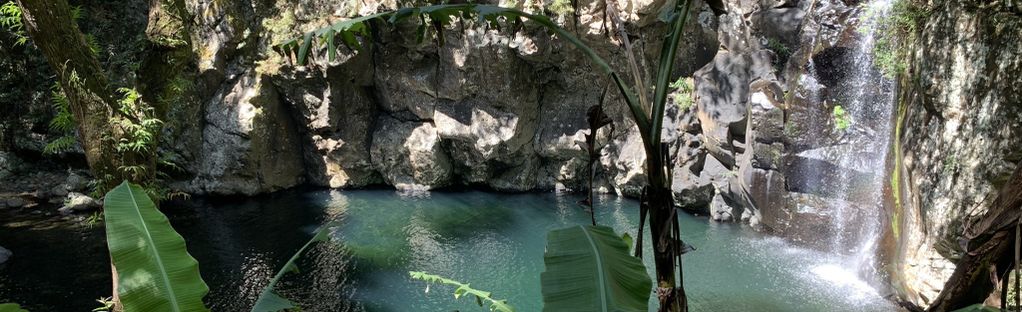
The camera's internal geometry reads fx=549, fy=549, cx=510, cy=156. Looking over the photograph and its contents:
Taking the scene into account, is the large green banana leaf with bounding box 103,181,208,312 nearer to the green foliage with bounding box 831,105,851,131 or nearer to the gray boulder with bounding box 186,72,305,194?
the green foliage with bounding box 831,105,851,131

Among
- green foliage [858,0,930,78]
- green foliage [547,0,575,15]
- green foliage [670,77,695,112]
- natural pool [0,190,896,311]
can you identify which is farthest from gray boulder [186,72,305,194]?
green foliage [858,0,930,78]

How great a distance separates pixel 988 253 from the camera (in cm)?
173

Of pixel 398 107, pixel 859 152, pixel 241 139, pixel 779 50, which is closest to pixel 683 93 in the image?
pixel 779 50

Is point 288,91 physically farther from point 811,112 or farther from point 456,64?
point 811,112

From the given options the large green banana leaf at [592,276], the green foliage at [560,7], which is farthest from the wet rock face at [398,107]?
the large green banana leaf at [592,276]

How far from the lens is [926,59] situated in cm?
641

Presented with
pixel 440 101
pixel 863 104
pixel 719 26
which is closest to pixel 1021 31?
pixel 863 104

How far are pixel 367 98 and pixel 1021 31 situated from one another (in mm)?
13511

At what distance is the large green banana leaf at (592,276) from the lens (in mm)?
1910

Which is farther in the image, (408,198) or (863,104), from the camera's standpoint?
(408,198)

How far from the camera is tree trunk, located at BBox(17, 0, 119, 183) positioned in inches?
179

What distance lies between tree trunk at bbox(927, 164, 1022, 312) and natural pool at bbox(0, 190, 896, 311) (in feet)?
20.7

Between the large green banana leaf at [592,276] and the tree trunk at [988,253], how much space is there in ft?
3.24

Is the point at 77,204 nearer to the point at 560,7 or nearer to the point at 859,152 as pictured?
the point at 560,7
